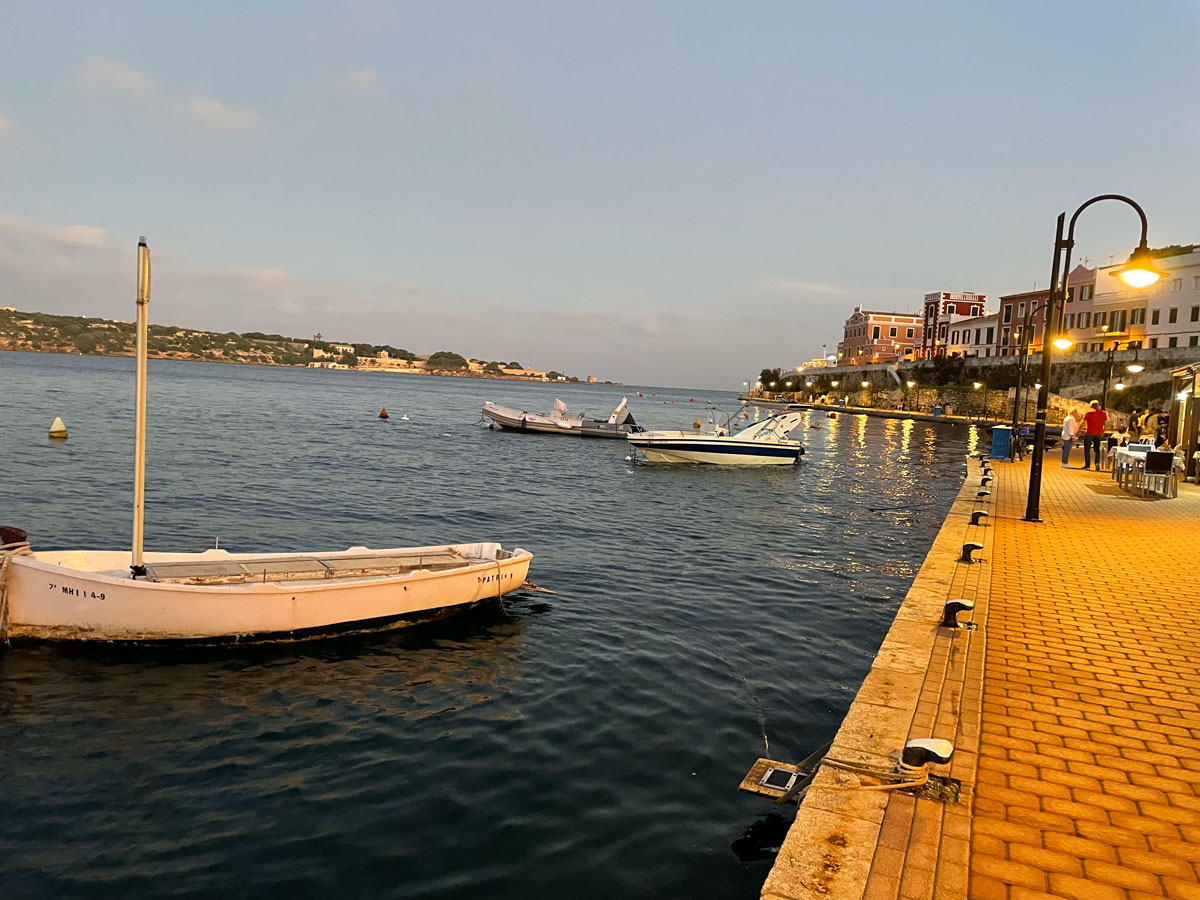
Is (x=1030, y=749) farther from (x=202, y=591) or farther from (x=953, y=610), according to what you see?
(x=202, y=591)

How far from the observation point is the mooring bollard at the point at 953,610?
791 cm

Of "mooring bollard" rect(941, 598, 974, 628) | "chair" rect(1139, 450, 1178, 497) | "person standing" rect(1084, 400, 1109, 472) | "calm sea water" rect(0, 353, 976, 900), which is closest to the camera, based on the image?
"calm sea water" rect(0, 353, 976, 900)

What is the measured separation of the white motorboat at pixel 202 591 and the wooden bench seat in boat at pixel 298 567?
15 mm

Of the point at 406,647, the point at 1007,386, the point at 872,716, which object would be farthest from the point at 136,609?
the point at 1007,386

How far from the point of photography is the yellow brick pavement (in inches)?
156

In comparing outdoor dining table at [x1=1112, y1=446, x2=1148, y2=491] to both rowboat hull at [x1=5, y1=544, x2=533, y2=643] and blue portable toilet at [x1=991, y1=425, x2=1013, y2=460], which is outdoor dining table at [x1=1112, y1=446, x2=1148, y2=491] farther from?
rowboat hull at [x1=5, y1=544, x2=533, y2=643]

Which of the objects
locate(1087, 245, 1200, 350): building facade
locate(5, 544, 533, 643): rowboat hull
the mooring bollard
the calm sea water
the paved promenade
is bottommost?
the calm sea water

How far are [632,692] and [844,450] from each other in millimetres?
39575

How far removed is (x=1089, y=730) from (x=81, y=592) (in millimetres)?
11033

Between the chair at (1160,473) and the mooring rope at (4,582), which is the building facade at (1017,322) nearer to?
the chair at (1160,473)

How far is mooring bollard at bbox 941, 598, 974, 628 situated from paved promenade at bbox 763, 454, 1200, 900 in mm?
240

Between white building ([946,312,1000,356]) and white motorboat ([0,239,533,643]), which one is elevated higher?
white building ([946,312,1000,356])

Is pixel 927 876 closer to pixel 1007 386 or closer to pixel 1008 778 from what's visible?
pixel 1008 778

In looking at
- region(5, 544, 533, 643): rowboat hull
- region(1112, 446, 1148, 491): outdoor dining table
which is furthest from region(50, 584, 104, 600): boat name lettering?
region(1112, 446, 1148, 491): outdoor dining table
